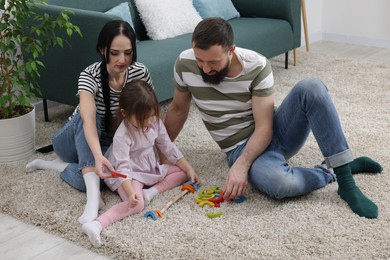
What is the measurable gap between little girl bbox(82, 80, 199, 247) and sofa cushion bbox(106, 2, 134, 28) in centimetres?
110

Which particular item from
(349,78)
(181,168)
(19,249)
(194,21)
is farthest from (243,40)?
(19,249)

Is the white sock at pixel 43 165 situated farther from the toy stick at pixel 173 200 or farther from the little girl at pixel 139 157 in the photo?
the toy stick at pixel 173 200

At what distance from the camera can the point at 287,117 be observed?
85.4 inches

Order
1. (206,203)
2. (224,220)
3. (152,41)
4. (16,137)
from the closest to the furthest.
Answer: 1. (224,220)
2. (206,203)
3. (16,137)
4. (152,41)

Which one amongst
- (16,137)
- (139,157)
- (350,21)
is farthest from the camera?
(350,21)

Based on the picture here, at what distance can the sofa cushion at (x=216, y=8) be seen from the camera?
3.73m

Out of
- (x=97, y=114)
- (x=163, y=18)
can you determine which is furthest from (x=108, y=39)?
(x=163, y=18)

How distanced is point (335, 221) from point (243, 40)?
67.8 inches

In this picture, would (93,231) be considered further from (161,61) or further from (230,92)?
(161,61)

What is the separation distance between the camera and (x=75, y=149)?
241 cm

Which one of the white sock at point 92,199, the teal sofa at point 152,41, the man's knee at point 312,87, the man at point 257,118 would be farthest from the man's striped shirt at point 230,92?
the teal sofa at point 152,41

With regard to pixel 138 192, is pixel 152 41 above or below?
above

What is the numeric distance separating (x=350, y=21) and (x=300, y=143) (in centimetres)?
305

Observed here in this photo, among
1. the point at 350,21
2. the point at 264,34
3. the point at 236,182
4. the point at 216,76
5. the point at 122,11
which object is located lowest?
the point at 236,182
